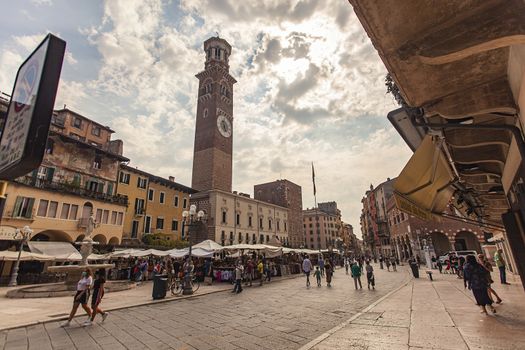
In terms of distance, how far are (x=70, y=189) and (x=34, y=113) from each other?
2678 centimetres

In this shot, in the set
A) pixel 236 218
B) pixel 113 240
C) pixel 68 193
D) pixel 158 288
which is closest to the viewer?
pixel 158 288

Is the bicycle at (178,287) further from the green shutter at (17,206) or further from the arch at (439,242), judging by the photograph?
the arch at (439,242)

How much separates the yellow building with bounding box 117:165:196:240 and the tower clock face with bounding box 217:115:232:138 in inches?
719

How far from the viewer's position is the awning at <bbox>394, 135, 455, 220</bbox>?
438 centimetres

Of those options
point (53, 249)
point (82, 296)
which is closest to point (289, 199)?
point (53, 249)

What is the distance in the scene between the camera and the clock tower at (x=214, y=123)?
49062 mm

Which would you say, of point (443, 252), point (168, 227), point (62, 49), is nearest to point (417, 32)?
point (62, 49)

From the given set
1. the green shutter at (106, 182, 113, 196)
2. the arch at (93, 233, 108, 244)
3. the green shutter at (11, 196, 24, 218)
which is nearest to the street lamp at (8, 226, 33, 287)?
the green shutter at (11, 196, 24, 218)

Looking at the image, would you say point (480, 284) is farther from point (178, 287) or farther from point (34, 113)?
point (178, 287)

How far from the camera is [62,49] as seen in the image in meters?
2.65

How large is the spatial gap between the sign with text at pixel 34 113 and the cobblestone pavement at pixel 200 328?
4.86 meters

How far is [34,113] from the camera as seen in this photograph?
242cm

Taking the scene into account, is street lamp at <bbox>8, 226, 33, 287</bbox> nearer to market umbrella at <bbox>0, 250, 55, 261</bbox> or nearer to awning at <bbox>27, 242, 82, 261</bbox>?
market umbrella at <bbox>0, 250, 55, 261</bbox>

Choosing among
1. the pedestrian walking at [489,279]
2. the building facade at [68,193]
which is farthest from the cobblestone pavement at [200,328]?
the building facade at [68,193]
